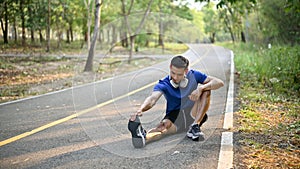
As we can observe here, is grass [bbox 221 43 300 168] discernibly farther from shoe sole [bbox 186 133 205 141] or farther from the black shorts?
the black shorts

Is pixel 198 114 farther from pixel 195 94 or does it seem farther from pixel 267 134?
pixel 267 134

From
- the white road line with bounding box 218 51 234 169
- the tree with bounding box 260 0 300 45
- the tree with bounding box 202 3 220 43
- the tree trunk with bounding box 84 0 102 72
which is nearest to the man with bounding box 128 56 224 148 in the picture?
the white road line with bounding box 218 51 234 169

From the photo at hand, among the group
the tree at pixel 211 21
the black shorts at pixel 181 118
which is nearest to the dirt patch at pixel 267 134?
the black shorts at pixel 181 118

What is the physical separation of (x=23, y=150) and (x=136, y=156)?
1431mm

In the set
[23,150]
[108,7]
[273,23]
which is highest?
[108,7]

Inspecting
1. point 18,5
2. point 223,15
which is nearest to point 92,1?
point 18,5

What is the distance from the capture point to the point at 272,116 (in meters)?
5.62

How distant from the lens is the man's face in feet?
12.8

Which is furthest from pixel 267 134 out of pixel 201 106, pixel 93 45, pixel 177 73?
pixel 93 45

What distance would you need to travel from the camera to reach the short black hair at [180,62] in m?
3.87

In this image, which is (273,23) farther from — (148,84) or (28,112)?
(28,112)

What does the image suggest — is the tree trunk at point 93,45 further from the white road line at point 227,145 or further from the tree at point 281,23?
the tree at point 281,23

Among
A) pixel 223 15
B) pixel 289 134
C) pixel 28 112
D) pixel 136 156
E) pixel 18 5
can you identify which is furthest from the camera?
pixel 223 15

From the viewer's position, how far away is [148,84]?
9391 mm
